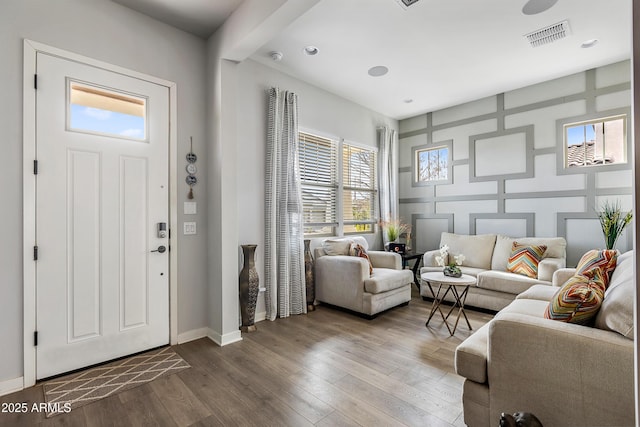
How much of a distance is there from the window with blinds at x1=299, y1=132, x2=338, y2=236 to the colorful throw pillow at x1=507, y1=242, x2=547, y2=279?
2345 millimetres

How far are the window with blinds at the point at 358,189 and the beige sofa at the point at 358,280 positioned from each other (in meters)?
0.68

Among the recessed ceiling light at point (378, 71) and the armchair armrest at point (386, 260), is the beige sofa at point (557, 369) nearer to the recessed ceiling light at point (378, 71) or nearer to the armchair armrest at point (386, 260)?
the armchair armrest at point (386, 260)

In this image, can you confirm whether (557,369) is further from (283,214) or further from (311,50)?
(311,50)

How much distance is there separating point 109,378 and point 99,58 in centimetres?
249

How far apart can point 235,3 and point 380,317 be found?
11.4ft

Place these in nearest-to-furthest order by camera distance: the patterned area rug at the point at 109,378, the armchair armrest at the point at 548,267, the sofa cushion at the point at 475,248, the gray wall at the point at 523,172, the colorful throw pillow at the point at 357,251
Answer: the patterned area rug at the point at 109,378
the armchair armrest at the point at 548,267
the gray wall at the point at 523,172
the colorful throw pillow at the point at 357,251
the sofa cushion at the point at 475,248

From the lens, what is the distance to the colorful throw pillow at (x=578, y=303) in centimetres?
146

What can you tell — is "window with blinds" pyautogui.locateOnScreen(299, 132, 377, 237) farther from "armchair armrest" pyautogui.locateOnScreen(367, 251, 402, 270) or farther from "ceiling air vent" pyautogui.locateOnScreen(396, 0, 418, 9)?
"ceiling air vent" pyautogui.locateOnScreen(396, 0, 418, 9)

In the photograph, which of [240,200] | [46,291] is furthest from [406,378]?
[46,291]

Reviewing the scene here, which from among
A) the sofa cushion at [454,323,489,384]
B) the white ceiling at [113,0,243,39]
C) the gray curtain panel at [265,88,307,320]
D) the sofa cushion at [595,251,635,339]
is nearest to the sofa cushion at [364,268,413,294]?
the gray curtain panel at [265,88,307,320]

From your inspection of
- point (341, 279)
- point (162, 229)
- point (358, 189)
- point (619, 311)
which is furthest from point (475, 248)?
point (162, 229)

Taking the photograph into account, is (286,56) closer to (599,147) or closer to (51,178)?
(51,178)

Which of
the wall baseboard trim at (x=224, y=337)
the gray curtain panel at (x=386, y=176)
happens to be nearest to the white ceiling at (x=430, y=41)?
the gray curtain panel at (x=386, y=176)

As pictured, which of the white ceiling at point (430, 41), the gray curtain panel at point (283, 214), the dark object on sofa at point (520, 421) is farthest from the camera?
the gray curtain panel at point (283, 214)
